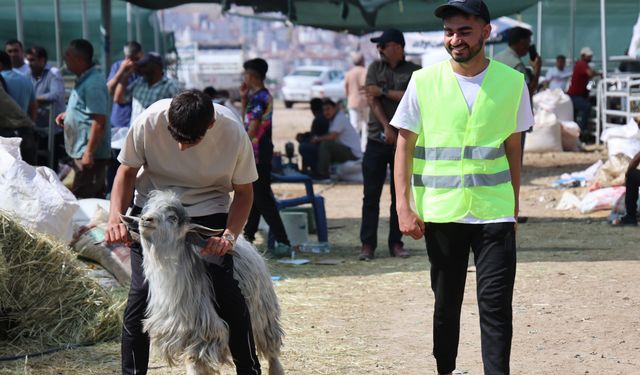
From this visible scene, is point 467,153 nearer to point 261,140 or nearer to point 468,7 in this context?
point 468,7

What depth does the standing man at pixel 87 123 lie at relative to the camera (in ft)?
32.9

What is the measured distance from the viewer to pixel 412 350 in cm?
669

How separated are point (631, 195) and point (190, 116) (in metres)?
7.85

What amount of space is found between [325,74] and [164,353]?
1834 inches

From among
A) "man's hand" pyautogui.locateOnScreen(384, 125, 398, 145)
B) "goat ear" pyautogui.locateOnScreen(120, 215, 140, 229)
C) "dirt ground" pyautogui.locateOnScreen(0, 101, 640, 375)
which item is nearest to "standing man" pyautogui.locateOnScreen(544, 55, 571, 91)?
"dirt ground" pyautogui.locateOnScreen(0, 101, 640, 375)

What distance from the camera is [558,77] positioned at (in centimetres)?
2641

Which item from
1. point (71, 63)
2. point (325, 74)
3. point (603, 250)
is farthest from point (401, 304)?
point (325, 74)

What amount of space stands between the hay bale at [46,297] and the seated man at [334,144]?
1060cm

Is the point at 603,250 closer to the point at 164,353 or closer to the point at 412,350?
the point at 412,350

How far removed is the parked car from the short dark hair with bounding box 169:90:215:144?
141 feet

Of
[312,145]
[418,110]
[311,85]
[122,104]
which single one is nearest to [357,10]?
[312,145]

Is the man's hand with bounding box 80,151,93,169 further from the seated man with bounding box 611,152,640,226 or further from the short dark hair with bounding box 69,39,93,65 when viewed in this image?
the seated man with bounding box 611,152,640,226

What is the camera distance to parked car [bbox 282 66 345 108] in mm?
48206

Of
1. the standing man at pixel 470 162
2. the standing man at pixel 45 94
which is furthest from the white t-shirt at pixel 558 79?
the standing man at pixel 470 162
